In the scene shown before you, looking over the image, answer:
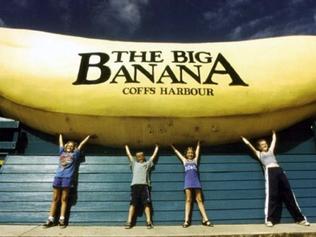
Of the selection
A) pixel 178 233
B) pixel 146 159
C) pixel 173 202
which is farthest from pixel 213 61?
pixel 178 233

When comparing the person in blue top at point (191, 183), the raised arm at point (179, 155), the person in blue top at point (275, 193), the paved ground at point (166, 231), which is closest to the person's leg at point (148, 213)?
the paved ground at point (166, 231)

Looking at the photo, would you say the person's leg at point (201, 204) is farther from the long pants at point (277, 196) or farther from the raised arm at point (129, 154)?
the raised arm at point (129, 154)

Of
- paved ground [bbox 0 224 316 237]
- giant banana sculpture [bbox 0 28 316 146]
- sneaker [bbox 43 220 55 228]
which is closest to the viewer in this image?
paved ground [bbox 0 224 316 237]

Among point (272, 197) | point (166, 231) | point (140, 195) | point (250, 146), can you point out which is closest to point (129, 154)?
point (140, 195)

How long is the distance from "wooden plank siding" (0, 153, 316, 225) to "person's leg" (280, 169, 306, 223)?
93 millimetres

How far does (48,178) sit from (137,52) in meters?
2.21

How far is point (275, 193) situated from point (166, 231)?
5.19ft

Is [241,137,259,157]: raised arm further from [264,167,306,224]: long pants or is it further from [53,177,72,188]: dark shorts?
[53,177,72,188]: dark shorts

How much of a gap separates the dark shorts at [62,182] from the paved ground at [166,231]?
1.76 ft

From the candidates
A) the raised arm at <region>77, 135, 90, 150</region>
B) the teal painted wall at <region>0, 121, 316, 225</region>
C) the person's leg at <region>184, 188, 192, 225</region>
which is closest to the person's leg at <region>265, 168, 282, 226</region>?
the teal painted wall at <region>0, 121, 316, 225</region>

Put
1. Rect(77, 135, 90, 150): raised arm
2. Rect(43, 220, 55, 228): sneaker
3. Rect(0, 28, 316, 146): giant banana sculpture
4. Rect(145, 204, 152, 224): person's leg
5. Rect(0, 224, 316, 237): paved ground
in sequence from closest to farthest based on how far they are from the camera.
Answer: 1. Rect(0, 224, 316, 237): paved ground
2. Rect(43, 220, 55, 228): sneaker
3. Rect(145, 204, 152, 224): person's leg
4. Rect(0, 28, 316, 146): giant banana sculpture
5. Rect(77, 135, 90, 150): raised arm

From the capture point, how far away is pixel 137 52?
566cm

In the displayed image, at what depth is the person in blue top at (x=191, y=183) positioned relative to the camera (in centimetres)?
479

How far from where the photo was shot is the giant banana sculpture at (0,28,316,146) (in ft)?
17.1
